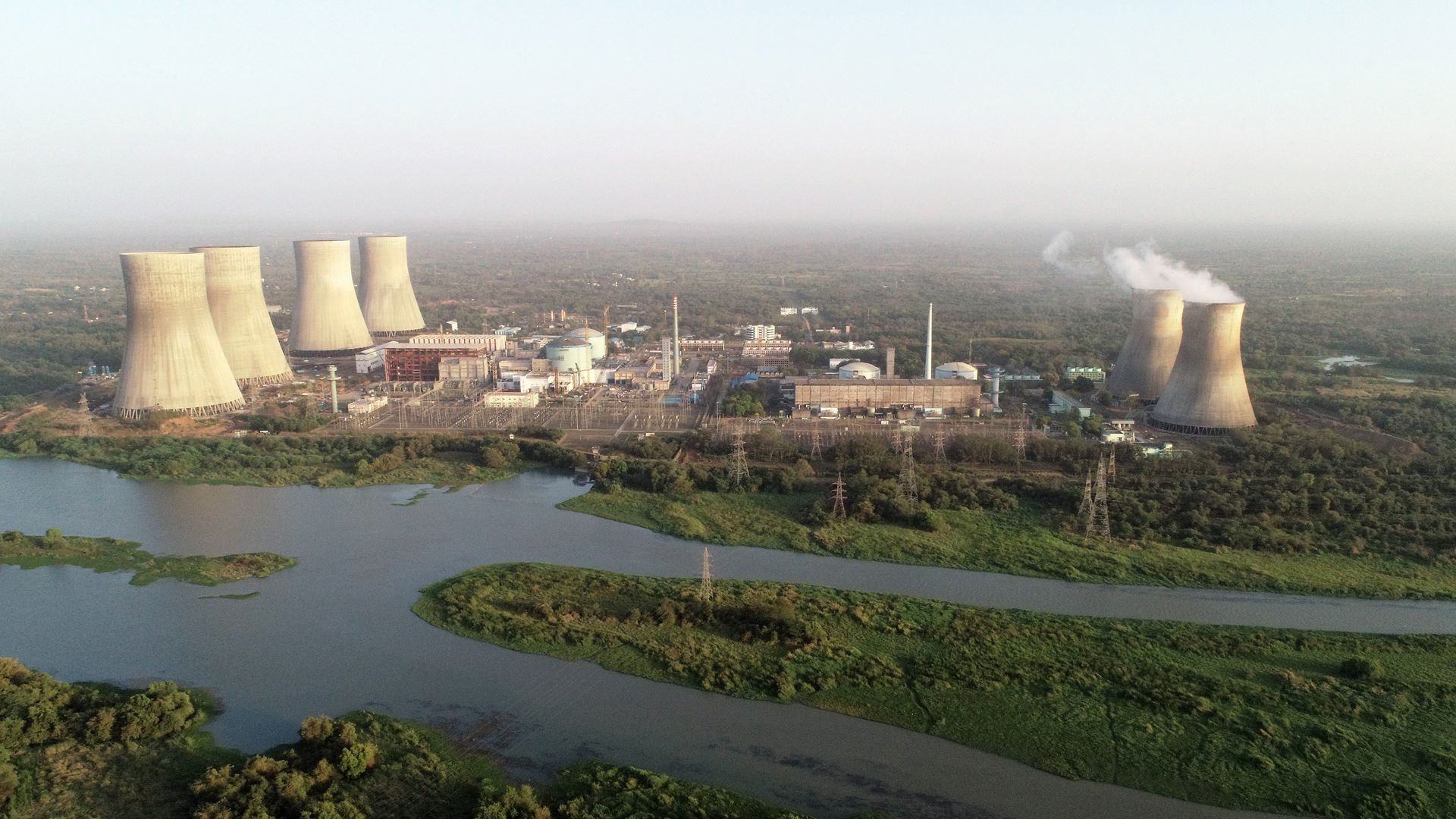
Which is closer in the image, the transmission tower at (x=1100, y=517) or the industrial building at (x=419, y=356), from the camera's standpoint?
the transmission tower at (x=1100, y=517)

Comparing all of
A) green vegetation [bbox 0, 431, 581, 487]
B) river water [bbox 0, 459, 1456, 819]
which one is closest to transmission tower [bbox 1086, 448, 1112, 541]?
river water [bbox 0, 459, 1456, 819]

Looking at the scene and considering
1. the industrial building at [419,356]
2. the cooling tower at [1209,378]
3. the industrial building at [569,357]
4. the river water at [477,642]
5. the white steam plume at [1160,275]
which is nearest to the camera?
the river water at [477,642]

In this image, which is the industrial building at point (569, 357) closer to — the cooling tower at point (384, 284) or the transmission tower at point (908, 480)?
the cooling tower at point (384, 284)

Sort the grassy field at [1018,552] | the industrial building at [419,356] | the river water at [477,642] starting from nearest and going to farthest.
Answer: the river water at [477,642] → the grassy field at [1018,552] → the industrial building at [419,356]

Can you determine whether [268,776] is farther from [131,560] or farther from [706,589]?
[131,560]

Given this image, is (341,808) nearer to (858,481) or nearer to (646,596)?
(646,596)

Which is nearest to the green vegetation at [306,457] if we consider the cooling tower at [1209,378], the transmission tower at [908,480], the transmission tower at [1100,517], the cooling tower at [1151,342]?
the transmission tower at [908,480]

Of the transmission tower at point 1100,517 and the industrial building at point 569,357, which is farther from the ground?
the industrial building at point 569,357

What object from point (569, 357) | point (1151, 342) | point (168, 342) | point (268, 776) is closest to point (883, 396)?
point (1151, 342)
